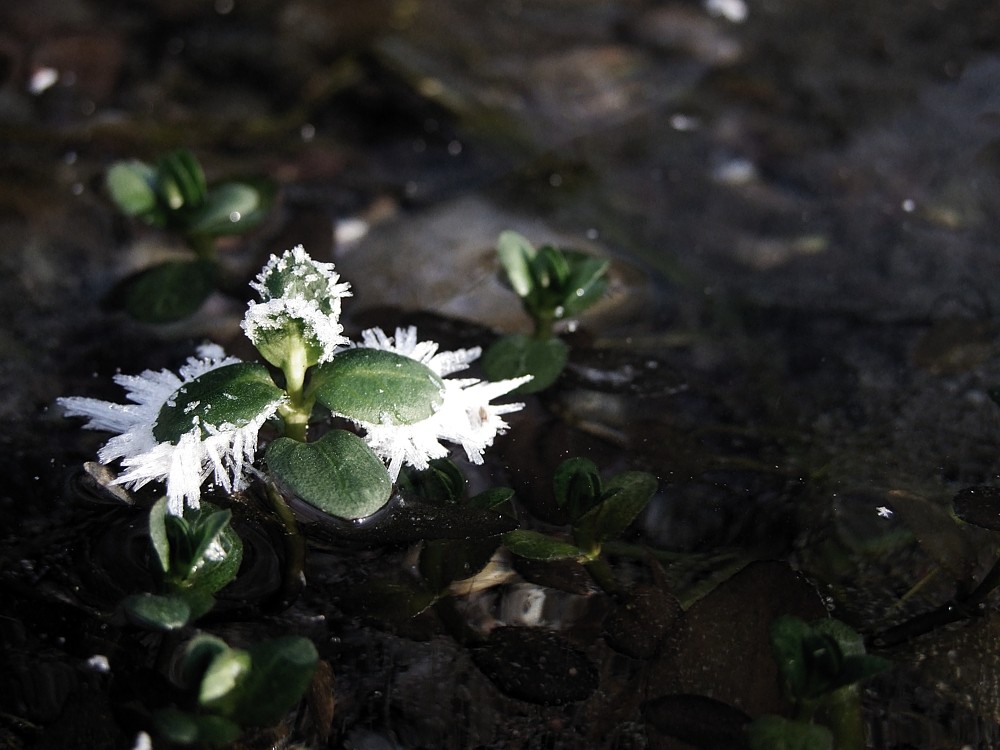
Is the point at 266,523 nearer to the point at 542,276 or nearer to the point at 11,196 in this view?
the point at 542,276

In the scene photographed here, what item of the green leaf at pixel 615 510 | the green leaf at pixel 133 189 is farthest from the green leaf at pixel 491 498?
the green leaf at pixel 133 189

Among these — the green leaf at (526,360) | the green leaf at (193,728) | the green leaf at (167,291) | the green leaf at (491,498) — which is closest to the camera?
the green leaf at (193,728)

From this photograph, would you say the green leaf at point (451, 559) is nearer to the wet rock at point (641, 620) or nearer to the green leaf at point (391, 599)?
the green leaf at point (391, 599)

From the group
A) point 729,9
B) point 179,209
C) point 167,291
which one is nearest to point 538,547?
point 167,291

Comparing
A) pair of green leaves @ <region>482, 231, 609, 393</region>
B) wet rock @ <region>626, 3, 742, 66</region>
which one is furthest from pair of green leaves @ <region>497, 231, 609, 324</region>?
wet rock @ <region>626, 3, 742, 66</region>

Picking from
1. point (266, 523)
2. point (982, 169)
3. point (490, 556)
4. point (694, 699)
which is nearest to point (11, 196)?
point (266, 523)

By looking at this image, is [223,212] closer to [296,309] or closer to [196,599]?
[296,309]
